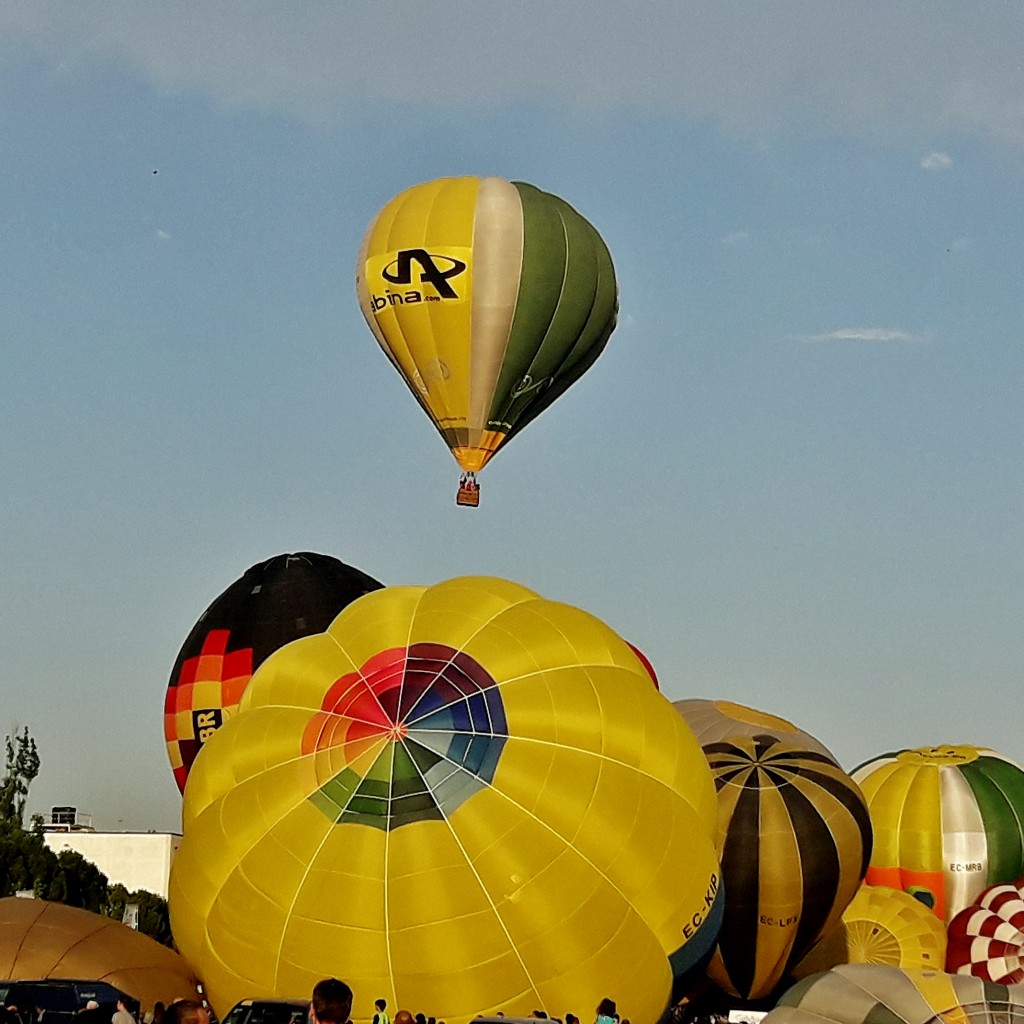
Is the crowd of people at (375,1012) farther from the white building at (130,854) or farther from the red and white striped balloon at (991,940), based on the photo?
the white building at (130,854)

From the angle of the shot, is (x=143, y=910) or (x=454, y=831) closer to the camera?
(x=454, y=831)

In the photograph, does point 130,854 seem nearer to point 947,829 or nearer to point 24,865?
point 24,865

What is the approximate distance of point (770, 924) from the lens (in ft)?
65.8

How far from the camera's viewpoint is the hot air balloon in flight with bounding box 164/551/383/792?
76.7 ft

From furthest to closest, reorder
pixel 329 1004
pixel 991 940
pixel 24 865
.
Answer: pixel 24 865 < pixel 991 940 < pixel 329 1004

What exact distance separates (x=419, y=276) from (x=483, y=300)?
41.4 inches

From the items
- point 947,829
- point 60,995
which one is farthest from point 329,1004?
point 947,829

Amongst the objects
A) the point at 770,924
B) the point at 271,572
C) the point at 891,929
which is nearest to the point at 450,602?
the point at 770,924

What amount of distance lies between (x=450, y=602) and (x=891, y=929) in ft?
34.3

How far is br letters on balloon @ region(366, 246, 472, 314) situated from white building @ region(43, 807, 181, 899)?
109 ft

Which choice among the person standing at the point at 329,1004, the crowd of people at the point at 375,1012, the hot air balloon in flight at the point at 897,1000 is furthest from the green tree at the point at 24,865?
the person standing at the point at 329,1004

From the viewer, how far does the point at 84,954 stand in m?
17.0

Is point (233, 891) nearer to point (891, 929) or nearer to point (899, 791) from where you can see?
point (891, 929)

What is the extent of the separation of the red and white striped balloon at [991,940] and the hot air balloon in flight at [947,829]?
2316 millimetres
